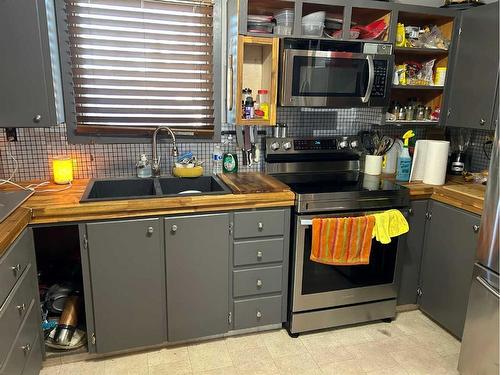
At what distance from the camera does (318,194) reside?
205 centimetres

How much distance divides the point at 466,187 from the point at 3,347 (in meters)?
2.46

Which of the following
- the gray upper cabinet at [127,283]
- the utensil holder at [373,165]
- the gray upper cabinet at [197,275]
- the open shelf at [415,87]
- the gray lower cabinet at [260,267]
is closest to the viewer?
the gray upper cabinet at [127,283]

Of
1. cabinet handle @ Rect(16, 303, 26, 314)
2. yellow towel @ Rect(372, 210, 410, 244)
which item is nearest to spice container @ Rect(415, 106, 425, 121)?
yellow towel @ Rect(372, 210, 410, 244)

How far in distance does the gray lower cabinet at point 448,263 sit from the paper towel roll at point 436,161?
162 millimetres

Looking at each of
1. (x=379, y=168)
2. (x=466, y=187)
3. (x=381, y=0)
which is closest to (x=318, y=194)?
(x=379, y=168)

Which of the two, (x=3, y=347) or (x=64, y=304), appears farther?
(x=64, y=304)

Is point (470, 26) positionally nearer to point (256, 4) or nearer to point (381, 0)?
point (381, 0)

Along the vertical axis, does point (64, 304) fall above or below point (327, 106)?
below

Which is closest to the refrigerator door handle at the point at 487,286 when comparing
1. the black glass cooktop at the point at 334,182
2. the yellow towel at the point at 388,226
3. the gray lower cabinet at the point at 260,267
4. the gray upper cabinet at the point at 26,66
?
the yellow towel at the point at 388,226

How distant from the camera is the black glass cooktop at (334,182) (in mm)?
2172

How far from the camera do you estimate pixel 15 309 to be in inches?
58.6

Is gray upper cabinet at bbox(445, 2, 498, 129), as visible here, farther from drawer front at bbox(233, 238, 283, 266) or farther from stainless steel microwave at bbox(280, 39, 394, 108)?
drawer front at bbox(233, 238, 283, 266)

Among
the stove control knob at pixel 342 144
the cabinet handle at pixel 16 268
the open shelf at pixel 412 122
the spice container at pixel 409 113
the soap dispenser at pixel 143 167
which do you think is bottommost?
the cabinet handle at pixel 16 268

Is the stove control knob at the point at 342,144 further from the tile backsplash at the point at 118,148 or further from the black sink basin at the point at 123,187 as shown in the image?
the black sink basin at the point at 123,187
